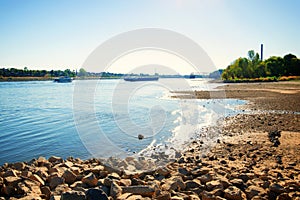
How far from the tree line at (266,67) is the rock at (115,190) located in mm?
79550

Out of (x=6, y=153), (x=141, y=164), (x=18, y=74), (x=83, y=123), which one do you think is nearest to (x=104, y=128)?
(x=83, y=123)

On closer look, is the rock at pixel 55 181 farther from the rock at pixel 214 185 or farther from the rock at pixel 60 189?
the rock at pixel 214 185

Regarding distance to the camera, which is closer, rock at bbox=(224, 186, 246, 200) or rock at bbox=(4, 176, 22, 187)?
rock at bbox=(224, 186, 246, 200)

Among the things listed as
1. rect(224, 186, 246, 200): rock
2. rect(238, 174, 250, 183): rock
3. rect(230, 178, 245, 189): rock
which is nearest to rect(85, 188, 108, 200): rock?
rect(224, 186, 246, 200): rock

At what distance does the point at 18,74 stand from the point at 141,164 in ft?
515

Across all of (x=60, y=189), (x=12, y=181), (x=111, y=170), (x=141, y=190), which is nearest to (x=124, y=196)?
(x=141, y=190)

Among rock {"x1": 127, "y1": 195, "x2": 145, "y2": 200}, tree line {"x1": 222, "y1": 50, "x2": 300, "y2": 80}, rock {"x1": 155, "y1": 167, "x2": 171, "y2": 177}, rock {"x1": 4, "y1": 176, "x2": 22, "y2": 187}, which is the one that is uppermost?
tree line {"x1": 222, "y1": 50, "x2": 300, "y2": 80}

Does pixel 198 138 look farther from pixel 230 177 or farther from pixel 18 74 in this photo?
pixel 18 74

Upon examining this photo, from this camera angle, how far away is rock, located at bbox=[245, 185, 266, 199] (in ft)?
17.0

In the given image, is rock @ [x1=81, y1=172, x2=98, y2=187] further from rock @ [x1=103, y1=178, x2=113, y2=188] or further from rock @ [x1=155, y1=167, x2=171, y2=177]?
rock @ [x1=155, y1=167, x2=171, y2=177]

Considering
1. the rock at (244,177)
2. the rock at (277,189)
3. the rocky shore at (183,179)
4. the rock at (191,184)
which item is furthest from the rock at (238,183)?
the rock at (191,184)

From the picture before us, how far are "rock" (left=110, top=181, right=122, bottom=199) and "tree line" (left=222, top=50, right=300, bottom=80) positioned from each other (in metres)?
79.5

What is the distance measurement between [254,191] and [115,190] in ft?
9.65

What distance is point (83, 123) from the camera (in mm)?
17750
